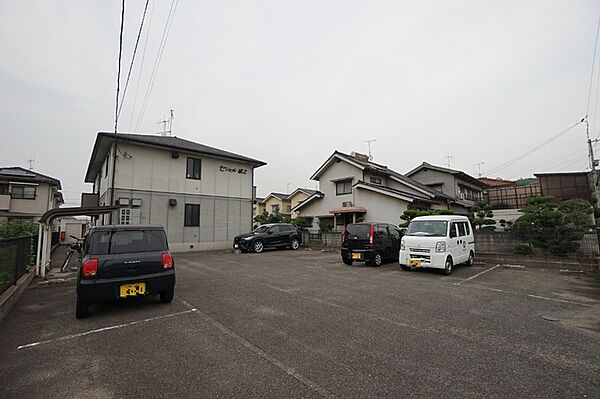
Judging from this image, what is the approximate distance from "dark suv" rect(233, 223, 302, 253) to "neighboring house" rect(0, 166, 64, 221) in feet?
59.1

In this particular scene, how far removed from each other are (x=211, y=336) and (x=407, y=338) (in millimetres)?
2579

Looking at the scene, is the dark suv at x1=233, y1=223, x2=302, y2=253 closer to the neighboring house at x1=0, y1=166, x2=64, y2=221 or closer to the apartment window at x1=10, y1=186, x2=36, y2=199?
the neighboring house at x1=0, y1=166, x2=64, y2=221

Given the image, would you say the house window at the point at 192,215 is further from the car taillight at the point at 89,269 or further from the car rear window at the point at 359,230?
the car taillight at the point at 89,269

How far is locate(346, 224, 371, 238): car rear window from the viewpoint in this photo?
10.2m

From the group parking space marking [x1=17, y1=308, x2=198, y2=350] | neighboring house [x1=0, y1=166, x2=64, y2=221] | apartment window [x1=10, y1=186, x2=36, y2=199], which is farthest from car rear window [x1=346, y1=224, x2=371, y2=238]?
apartment window [x1=10, y1=186, x2=36, y2=199]

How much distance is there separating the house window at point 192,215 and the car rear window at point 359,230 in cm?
964

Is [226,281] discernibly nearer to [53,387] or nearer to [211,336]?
[211,336]

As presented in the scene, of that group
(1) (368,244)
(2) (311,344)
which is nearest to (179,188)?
(1) (368,244)

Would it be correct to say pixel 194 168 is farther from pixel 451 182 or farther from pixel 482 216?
pixel 451 182

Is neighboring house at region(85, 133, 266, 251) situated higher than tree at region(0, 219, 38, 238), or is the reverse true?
neighboring house at region(85, 133, 266, 251)

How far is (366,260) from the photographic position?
1004 cm

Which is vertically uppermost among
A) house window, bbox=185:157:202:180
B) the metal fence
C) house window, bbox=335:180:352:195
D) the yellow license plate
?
house window, bbox=185:157:202:180

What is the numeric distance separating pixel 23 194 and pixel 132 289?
25631 mm

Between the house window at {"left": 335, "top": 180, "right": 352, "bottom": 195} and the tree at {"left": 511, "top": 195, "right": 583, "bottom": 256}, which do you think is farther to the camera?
the house window at {"left": 335, "top": 180, "right": 352, "bottom": 195}
